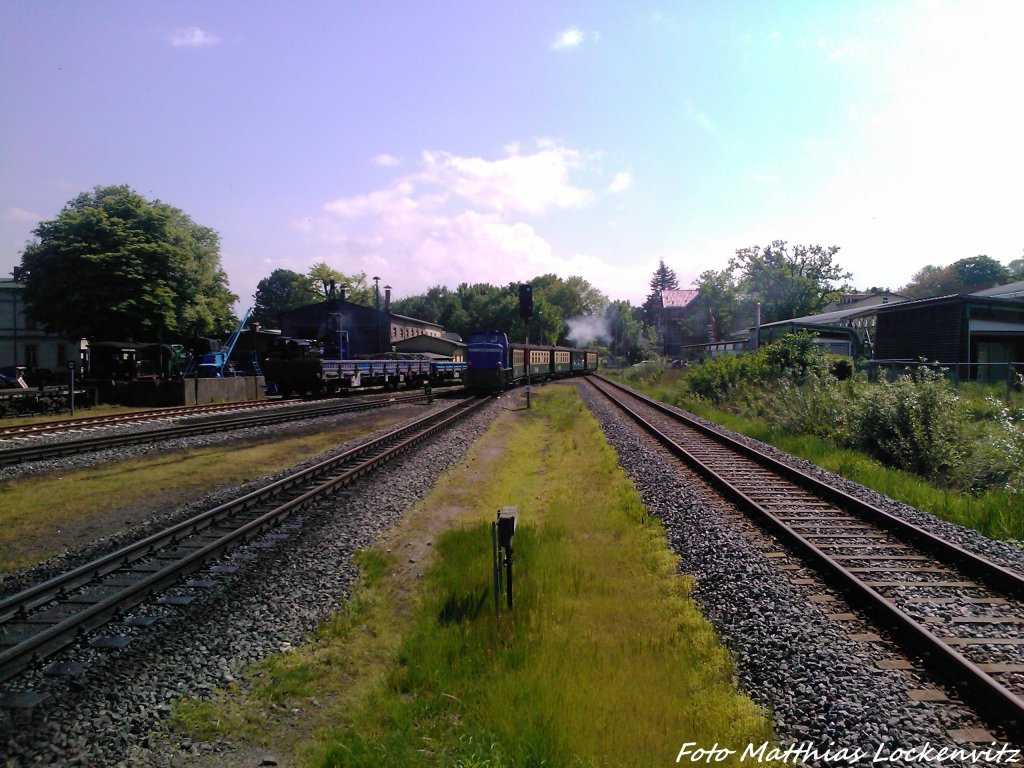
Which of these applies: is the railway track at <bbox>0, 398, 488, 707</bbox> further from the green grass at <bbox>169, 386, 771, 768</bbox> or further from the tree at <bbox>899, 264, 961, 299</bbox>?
the tree at <bbox>899, 264, 961, 299</bbox>

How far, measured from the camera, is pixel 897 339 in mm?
28672

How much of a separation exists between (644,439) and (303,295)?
93.8 metres

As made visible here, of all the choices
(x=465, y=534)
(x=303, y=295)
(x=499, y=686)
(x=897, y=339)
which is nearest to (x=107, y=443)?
(x=465, y=534)

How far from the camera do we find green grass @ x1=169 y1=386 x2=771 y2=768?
12.3 feet

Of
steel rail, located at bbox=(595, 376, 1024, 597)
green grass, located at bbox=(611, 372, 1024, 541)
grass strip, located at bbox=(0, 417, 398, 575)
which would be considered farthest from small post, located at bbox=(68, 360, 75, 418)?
green grass, located at bbox=(611, 372, 1024, 541)

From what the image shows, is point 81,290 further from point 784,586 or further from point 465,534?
point 784,586

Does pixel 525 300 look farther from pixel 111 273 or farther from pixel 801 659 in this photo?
pixel 111 273

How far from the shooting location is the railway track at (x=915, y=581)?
4355mm

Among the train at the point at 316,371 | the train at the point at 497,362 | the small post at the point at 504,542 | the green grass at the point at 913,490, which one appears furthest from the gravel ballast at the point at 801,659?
the train at the point at 316,371

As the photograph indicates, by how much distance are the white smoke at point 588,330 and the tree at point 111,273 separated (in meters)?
71.2

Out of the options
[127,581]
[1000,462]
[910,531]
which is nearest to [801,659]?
[910,531]

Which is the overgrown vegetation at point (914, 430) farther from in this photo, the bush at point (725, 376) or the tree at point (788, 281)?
the tree at point (788, 281)

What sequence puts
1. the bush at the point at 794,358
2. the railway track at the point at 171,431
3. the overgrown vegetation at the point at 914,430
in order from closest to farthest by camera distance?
the overgrown vegetation at the point at 914,430, the railway track at the point at 171,431, the bush at the point at 794,358

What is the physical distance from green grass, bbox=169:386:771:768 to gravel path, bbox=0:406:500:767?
10.6 inches
